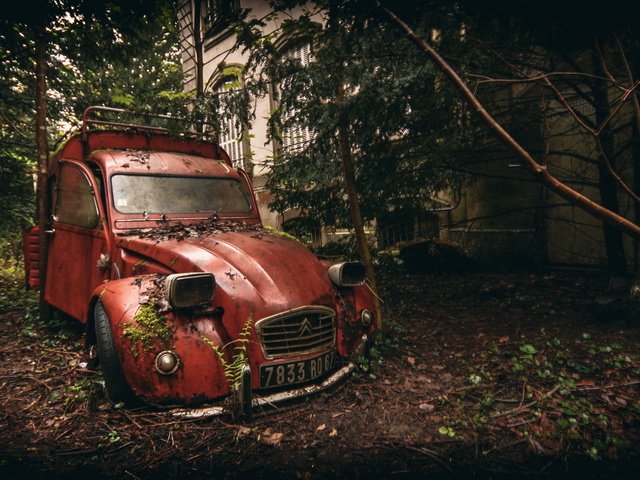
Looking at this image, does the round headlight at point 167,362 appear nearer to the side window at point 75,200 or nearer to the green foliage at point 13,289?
the side window at point 75,200

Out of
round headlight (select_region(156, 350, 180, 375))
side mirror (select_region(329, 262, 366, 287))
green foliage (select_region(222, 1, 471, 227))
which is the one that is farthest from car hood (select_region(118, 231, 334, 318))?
green foliage (select_region(222, 1, 471, 227))

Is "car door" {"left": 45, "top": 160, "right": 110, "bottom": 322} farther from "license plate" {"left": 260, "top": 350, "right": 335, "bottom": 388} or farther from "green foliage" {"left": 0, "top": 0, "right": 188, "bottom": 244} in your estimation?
"license plate" {"left": 260, "top": 350, "right": 335, "bottom": 388}

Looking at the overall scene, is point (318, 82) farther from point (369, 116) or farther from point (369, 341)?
point (369, 341)

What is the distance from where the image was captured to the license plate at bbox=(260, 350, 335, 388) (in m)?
2.72

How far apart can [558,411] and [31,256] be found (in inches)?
259

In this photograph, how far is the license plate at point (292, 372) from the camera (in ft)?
8.91

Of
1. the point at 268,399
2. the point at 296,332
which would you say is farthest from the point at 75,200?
the point at 268,399

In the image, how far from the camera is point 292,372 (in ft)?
9.19

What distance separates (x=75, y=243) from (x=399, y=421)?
391 centimetres

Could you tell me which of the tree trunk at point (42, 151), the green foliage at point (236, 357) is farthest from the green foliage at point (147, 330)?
the tree trunk at point (42, 151)

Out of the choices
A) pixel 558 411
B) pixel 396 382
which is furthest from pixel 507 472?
pixel 396 382

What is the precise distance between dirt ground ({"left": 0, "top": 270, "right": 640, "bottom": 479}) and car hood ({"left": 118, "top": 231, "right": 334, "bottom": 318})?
792mm

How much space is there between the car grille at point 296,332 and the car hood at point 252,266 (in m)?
0.06

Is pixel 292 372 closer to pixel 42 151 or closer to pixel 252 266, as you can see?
pixel 252 266
